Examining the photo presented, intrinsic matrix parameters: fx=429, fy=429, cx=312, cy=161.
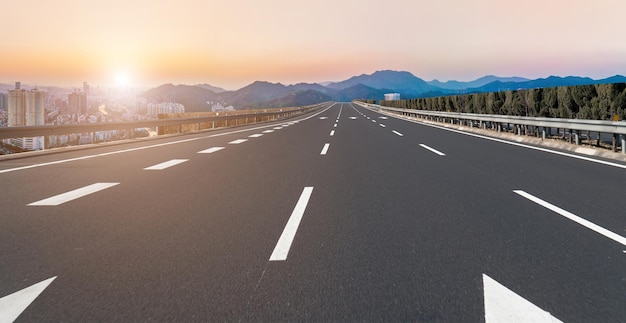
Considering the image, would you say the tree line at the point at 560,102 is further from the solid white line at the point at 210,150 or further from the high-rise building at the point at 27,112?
the high-rise building at the point at 27,112

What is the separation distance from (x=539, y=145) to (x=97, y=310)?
1434 cm

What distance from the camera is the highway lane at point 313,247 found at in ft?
9.64

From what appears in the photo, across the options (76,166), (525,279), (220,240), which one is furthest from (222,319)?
(76,166)

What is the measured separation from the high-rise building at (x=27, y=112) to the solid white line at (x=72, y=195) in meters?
6.27

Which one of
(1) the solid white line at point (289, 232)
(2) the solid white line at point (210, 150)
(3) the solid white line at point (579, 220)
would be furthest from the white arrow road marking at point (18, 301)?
(2) the solid white line at point (210, 150)

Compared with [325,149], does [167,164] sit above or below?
below

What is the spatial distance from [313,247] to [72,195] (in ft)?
14.3

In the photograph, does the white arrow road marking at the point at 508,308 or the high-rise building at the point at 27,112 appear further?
the high-rise building at the point at 27,112

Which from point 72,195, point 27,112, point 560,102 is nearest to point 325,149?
point 72,195

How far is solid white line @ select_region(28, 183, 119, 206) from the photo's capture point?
5938 mm

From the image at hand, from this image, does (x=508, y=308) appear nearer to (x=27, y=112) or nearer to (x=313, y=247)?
(x=313, y=247)

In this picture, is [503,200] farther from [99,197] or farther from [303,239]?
[99,197]

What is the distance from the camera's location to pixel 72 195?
21.2ft

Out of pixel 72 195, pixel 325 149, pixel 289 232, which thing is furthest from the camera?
pixel 325 149
